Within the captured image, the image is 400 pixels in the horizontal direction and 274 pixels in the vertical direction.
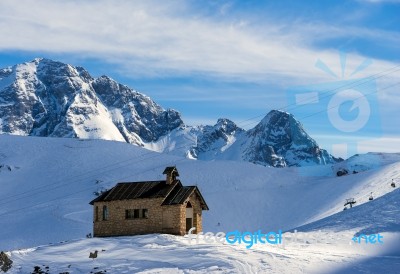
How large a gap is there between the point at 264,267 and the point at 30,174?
8969cm

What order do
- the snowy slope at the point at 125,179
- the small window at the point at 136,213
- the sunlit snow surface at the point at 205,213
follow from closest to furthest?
the sunlit snow surface at the point at 205,213, the small window at the point at 136,213, the snowy slope at the point at 125,179

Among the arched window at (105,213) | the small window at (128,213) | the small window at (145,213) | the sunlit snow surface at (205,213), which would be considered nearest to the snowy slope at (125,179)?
the sunlit snow surface at (205,213)

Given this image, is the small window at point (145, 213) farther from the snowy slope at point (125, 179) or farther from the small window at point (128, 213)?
the snowy slope at point (125, 179)

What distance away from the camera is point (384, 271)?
42344mm

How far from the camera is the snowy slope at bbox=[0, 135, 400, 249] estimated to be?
9862cm

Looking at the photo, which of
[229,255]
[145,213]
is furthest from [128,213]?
[229,255]

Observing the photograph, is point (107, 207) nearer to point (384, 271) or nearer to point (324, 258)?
point (324, 258)

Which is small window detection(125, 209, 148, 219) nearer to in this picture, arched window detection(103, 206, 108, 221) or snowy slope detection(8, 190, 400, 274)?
arched window detection(103, 206, 108, 221)

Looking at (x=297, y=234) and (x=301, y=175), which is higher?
(x=301, y=175)

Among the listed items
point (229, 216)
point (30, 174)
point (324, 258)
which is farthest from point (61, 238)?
point (324, 258)

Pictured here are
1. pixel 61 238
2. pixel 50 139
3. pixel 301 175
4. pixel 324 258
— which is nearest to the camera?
pixel 324 258

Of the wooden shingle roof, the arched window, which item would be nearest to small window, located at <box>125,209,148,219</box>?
the wooden shingle roof

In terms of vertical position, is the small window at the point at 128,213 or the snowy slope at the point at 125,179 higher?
the snowy slope at the point at 125,179

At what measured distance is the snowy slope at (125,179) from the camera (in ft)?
324
